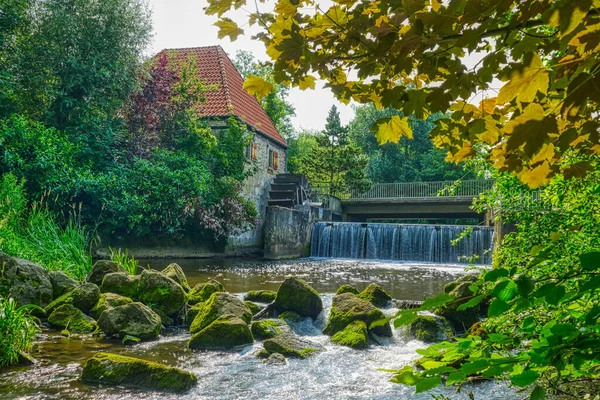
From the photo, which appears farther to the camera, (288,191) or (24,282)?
(288,191)

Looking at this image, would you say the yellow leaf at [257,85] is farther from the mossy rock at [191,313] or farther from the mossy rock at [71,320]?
the mossy rock at [191,313]

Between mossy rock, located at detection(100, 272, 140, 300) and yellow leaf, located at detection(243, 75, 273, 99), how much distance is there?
276 inches

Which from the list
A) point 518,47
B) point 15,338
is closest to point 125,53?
point 15,338

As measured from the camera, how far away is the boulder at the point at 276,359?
5.70 m

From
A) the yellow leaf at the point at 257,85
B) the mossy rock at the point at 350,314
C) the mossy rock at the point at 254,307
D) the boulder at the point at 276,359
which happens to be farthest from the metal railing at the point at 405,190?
the yellow leaf at the point at 257,85

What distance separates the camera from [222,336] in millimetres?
6301

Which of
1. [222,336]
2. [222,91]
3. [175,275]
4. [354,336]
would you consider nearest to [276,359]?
[222,336]

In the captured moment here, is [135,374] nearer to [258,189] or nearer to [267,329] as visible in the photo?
[267,329]

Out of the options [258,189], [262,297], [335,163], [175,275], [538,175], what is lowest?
[262,297]

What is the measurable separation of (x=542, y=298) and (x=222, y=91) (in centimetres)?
2335

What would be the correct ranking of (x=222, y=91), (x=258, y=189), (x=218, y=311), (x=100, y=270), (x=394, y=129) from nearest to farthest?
(x=394, y=129) < (x=218, y=311) < (x=100, y=270) < (x=222, y=91) < (x=258, y=189)

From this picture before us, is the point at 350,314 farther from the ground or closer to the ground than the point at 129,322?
farther from the ground

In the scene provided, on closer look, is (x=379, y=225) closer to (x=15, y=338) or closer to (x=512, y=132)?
(x=15, y=338)

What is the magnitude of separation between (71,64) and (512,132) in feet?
57.4
